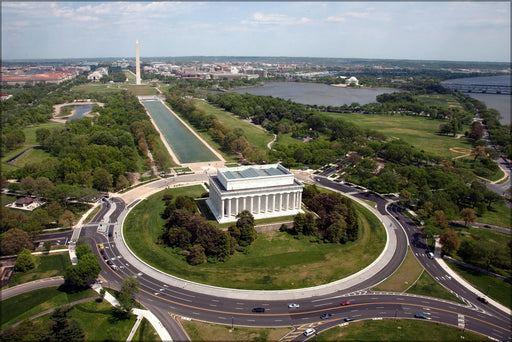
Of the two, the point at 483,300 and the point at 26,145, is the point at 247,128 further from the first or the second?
the point at 483,300

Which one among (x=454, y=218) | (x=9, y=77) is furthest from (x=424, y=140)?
(x=9, y=77)

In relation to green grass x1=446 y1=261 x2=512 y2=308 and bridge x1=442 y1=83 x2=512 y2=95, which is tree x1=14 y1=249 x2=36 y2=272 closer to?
green grass x1=446 y1=261 x2=512 y2=308

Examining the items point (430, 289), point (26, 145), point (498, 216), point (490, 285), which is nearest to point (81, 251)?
point (430, 289)

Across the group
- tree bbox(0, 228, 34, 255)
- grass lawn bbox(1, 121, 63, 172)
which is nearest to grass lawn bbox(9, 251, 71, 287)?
tree bbox(0, 228, 34, 255)

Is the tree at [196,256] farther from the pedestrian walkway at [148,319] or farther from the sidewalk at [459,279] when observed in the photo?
the sidewalk at [459,279]

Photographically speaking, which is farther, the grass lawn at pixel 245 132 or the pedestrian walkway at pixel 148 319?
the grass lawn at pixel 245 132

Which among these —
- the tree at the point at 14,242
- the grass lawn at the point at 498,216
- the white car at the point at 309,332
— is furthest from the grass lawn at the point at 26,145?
the grass lawn at the point at 498,216
